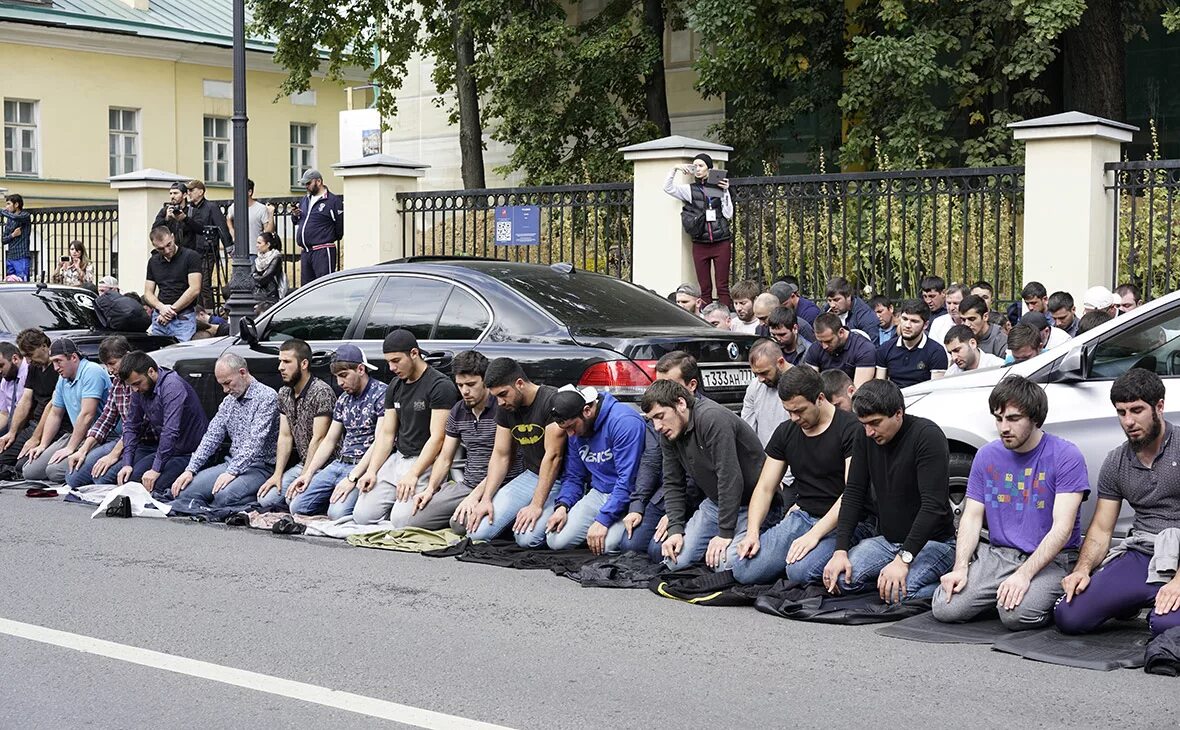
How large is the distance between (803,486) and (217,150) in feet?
127

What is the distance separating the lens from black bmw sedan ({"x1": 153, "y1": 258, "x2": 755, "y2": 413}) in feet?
33.9

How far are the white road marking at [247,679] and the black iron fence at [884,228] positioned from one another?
9.49 meters

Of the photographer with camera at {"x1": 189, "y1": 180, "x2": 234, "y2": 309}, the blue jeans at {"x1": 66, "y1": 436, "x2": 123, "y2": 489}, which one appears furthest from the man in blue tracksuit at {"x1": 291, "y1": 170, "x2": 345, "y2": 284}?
the blue jeans at {"x1": 66, "y1": 436, "x2": 123, "y2": 489}

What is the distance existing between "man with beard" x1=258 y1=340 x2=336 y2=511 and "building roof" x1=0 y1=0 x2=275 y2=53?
27.7 metres

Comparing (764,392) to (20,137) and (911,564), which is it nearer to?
(911,564)

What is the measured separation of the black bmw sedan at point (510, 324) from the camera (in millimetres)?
10336

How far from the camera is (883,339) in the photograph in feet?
40.5

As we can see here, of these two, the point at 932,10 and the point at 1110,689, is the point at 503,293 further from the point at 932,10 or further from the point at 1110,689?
the point at 932,10

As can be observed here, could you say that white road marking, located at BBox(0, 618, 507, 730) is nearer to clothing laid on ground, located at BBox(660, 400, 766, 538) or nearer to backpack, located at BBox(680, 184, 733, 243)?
clothing laid on ground, located at BBox(660, 400, 766, 538)

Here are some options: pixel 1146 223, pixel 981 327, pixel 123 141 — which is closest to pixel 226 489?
pixel 981 327

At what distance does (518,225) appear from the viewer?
18.2 metres

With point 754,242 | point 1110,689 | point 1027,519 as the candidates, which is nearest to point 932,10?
point 754,242

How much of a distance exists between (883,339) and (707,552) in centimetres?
424

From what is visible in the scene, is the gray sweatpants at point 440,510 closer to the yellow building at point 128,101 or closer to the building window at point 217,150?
the yellow building at point 128,101
